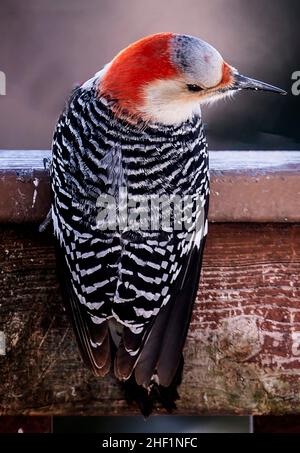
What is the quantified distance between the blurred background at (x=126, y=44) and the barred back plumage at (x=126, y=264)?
188 cm

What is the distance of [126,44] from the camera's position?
4727 mm

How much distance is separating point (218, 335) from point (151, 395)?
0.59 ft

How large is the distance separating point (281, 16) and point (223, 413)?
2919mm

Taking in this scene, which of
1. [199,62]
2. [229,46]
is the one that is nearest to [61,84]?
[229,46]

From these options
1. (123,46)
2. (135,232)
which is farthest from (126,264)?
(123,46)

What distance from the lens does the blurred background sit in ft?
14.5

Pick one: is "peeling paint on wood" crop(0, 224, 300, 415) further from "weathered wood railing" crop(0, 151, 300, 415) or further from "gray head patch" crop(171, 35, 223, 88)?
"gray head patch" crop(171, 35, 223, 88)

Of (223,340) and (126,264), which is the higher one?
(126,264)

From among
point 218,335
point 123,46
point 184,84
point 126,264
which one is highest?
point 123,46

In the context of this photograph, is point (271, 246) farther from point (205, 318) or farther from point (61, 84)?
point (61, 84)

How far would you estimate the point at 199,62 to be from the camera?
2525 millimetres
